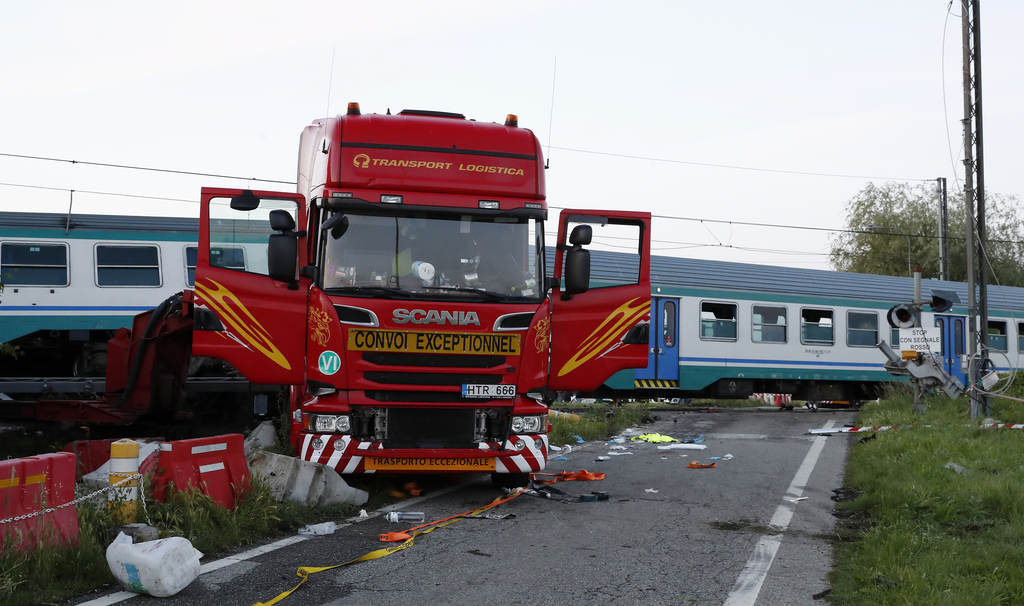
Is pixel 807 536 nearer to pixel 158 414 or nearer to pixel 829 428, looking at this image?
pixel 158 414

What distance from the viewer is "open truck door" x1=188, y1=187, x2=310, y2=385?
8789mm

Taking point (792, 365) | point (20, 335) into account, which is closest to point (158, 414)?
point (20, 335)

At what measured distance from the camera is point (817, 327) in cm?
2456

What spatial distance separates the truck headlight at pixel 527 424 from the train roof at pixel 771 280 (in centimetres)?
1166

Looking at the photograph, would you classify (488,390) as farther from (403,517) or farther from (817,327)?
(817,327)

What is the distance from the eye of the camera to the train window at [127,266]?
57.0ft

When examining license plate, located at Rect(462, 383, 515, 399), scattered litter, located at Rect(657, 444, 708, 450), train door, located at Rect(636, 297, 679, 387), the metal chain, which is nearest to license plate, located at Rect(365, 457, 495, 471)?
license plate, located at Rect(462, 383, 515, 399)

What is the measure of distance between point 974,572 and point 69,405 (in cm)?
979

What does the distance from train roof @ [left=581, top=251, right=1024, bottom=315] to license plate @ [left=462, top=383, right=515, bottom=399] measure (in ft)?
39.3

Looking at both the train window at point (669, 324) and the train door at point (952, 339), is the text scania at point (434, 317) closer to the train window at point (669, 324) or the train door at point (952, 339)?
the train window at point (669, 324)

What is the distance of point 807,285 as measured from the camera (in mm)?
24906

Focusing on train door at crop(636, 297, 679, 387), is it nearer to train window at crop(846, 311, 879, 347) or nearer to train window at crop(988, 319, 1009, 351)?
train window at crop(846, 311, 879, 347)

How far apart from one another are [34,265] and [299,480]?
36.2 feet

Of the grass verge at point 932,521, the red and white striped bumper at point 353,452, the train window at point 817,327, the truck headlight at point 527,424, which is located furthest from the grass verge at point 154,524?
the train window at point 817,327
